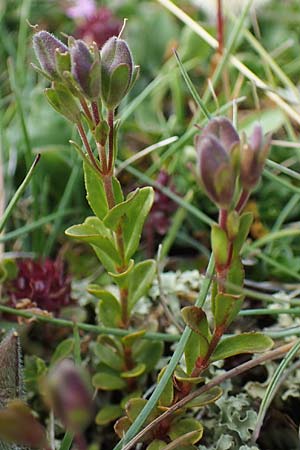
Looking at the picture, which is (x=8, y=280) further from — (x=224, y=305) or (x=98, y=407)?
(x=224, y=305)

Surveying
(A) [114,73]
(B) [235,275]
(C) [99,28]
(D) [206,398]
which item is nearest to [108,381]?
(D) [206,398]

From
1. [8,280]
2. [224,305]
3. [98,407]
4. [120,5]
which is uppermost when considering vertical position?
[120,5]

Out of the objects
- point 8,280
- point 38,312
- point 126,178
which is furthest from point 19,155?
point 38,312

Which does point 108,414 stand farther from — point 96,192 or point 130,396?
point 96,192

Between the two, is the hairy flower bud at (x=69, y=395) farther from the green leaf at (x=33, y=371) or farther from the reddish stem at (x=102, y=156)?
the green leaf at (x=33, y=371)

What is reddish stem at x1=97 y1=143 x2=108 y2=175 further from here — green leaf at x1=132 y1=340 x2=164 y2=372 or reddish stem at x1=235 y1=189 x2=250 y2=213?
green leaf at x1=132 y1=340 x2=164 y2=372
